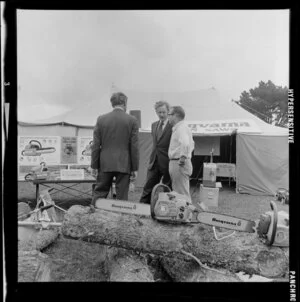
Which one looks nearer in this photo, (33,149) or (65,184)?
(33,149)

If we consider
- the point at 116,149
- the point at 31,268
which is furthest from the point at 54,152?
the point at 31,268

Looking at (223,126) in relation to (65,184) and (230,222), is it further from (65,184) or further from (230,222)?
(65,184)

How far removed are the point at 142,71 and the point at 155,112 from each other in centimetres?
32

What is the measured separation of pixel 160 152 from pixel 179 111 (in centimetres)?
34

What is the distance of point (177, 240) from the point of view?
8.11 feet

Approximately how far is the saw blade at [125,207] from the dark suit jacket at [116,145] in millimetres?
251

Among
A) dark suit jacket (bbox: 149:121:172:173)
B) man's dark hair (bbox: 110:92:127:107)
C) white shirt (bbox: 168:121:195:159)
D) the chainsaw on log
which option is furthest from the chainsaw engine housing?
man's dark hair (bbox: 110:92:127:107)

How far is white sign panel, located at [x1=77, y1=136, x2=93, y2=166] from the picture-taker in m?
2.45

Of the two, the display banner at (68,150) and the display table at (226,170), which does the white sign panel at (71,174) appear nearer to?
the display banner at (68,150)

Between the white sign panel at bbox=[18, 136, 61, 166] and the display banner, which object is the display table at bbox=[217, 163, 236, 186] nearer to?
the display banner

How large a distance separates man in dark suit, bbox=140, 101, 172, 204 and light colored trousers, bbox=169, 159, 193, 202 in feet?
0.13

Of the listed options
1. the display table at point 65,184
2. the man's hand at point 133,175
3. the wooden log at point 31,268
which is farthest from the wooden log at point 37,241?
the man's hand at point 133,175
